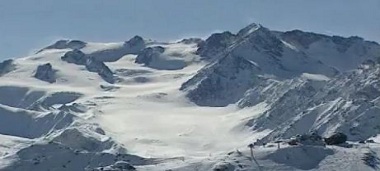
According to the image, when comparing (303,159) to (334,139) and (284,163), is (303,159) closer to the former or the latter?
(284,163)

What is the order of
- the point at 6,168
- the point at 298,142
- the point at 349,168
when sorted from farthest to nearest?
the point at 6,168, the point at 298,142, the point at 349,168

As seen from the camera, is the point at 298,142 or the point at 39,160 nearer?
the point at 298,142

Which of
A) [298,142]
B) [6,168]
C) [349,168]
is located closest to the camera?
[349,168]

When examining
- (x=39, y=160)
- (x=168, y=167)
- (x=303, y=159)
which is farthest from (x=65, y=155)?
(x=303, y=159)

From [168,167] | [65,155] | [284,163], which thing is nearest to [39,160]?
[65,155]

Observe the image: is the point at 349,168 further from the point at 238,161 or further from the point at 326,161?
the point at 238,161

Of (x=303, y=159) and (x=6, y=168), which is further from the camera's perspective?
(x=6, y=168)

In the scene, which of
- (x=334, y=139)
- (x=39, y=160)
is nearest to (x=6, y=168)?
(x=39, y=160)
